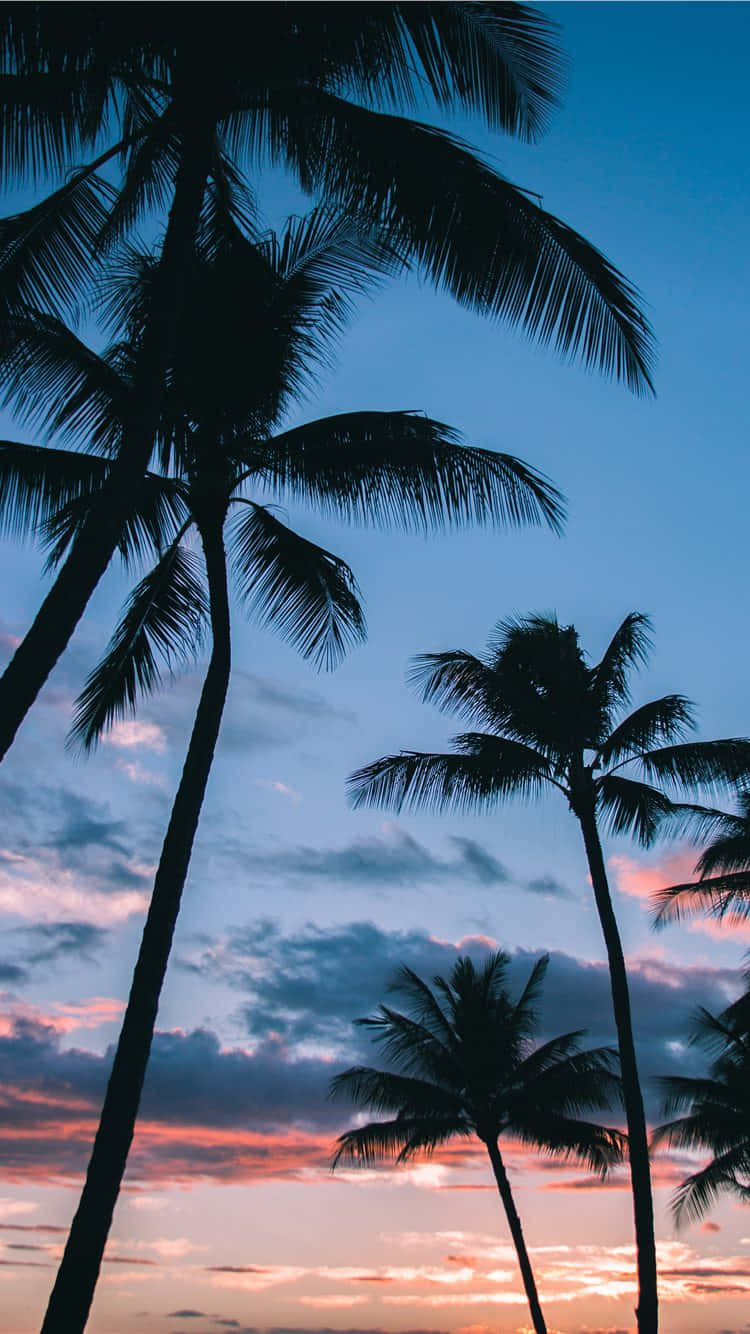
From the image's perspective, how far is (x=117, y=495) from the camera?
6.02 m

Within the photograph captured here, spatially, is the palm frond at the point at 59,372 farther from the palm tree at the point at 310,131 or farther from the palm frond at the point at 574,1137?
the palm frond at the point at 574,1137

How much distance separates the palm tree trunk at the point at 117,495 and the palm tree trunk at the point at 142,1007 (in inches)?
134

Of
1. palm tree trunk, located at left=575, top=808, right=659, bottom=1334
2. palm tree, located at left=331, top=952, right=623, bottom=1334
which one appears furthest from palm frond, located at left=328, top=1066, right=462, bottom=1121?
palm tree trunk, located at left=575, top=808, right=659, bottom=1334

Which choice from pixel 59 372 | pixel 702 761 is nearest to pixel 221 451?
pixel 59 372

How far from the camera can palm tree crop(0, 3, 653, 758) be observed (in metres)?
6.84

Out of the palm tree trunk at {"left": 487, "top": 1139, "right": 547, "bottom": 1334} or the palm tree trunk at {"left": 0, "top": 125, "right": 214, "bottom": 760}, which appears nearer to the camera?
the palm tree trunk at {"left": 0, "top": 125, "right": 214, "bottom": 760}

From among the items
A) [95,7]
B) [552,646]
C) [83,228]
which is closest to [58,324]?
[83,228]

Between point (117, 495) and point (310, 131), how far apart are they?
3.47m

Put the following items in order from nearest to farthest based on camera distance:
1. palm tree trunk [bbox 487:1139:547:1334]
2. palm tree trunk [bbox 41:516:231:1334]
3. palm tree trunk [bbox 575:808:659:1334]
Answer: palm tree trunk [bbox 41:516:231:1334] < palm tree trunk [bbox 575:808:659:1334] < palm tree trunk [bbox 487:1139:547:1334]

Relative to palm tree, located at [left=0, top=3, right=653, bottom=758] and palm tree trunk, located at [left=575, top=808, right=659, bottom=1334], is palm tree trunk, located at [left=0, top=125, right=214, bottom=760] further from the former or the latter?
palm tree trunk, located at [left=575, top=808, right=659, bottom=1334]

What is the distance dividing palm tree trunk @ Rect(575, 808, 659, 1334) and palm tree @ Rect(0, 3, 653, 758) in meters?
10.9

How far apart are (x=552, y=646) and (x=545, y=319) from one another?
1156 centimetres

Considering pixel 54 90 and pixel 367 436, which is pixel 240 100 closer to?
pixel 54 90

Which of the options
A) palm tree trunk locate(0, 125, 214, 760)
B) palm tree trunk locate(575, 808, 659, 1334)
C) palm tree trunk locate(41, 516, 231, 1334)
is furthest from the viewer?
palm tree trunk locate(575, 808, 659, 1334)
